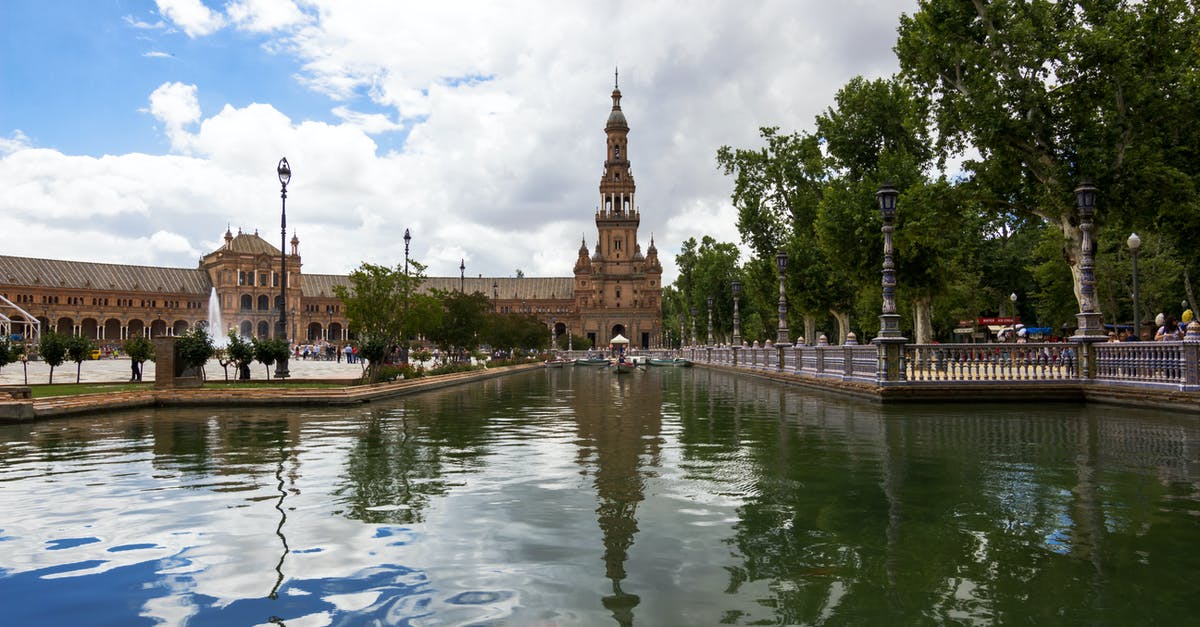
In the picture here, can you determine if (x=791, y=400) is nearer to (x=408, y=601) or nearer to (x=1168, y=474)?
(x=1168, y=474)

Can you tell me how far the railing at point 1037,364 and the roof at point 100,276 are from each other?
441ft

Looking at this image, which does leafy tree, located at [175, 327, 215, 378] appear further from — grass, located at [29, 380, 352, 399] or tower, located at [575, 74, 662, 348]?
tower, located at [575, 74, 662, 348]

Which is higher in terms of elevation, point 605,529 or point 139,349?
point 139,349

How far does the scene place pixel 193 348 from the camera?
22562 mm

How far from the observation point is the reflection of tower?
4.96 m

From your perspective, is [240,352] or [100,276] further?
[100,276]

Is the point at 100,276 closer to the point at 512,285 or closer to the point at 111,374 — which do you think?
the point at 512,285

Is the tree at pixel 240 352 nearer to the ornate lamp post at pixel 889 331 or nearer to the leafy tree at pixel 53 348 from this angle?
the leafy tree at pixel 53 348

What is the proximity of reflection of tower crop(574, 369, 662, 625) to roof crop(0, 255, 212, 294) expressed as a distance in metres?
132

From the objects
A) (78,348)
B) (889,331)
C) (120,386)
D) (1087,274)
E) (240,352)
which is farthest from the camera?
(240,352)

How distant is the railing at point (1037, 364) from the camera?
52.1 feet

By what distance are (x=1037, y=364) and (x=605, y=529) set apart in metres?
17.3

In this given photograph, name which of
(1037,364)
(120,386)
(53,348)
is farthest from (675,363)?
(53,348)

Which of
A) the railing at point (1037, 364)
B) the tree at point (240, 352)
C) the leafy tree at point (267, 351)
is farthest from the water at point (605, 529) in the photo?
the leafy tree at point (267, 351)
